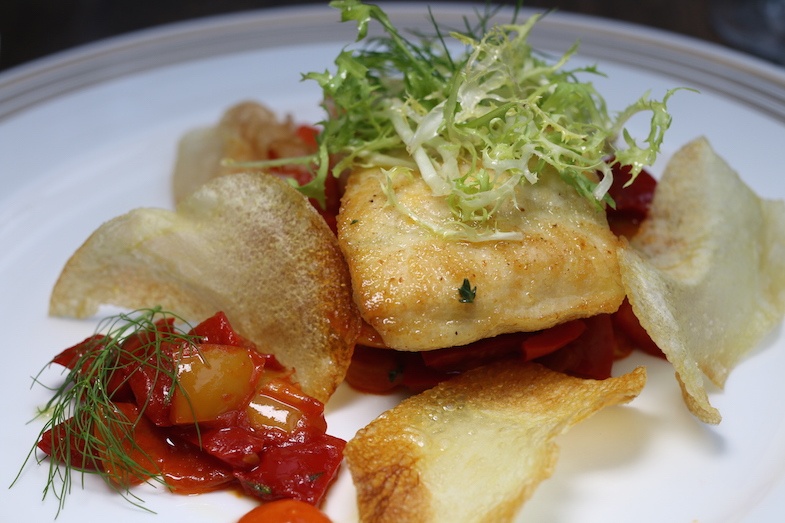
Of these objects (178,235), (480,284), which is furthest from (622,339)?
(178,235)

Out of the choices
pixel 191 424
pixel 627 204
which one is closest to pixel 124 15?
pixel 627 204


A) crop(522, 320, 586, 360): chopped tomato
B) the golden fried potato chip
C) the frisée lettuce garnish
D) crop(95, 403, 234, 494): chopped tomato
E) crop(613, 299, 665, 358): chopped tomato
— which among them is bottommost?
crop(613, 299, 665, 358): chopped tomato

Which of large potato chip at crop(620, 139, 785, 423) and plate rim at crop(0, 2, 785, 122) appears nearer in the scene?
large potato chip at crop(620, 139, 785, 423)

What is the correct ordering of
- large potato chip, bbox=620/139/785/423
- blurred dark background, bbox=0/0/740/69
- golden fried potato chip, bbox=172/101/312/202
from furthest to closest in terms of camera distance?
blurred dark background, bbox=0/0/740/69
golden fried potato chip, bbox=172/101/312/202
large potato chip, bbox=620/139/785/423

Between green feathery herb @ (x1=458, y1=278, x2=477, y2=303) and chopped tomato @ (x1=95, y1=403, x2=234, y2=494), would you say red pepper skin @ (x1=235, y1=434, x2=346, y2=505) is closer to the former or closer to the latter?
chopped tomato @ (x1=95, y1=403, x2=234, y2=494)

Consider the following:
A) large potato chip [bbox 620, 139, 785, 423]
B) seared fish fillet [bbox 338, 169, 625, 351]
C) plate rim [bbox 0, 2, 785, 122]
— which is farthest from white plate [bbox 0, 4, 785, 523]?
seared fish fillet [bbox 338, 169, 625, 351]

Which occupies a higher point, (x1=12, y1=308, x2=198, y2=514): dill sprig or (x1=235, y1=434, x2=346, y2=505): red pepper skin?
(x1=12, y1=308, x2=198, y2=514): dill sprig

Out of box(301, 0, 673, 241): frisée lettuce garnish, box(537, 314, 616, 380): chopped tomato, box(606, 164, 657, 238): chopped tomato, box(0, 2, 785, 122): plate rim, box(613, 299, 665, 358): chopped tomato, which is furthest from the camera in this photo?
box(0, 2, 785, 122): plate rim

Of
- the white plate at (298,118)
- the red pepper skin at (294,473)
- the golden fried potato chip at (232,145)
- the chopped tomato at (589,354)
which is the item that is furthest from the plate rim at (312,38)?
the red pepper skin at (294,473)
